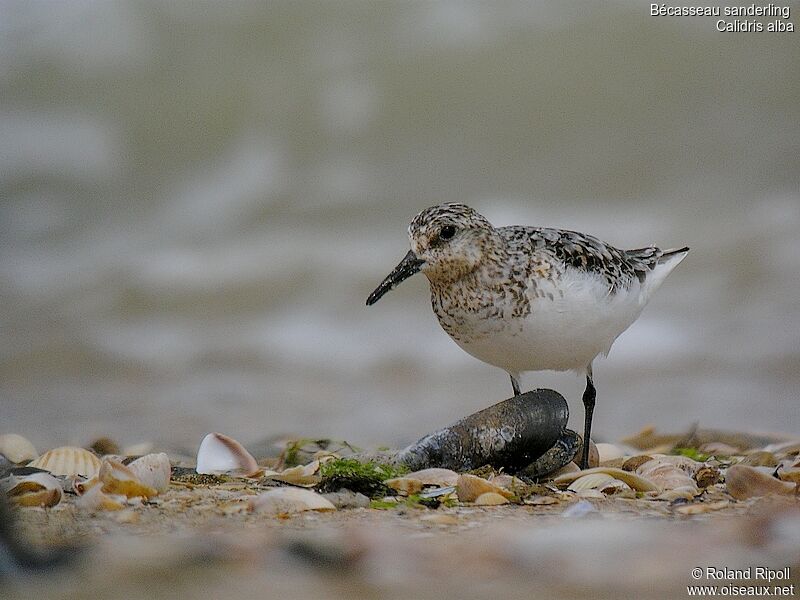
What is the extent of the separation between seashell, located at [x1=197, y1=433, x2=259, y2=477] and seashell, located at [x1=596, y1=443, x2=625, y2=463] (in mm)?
1287

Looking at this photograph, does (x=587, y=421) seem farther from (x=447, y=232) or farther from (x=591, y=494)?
(x=447, y=232)

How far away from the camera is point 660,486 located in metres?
2.96

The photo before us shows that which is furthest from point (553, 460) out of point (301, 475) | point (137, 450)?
point (137, 450)

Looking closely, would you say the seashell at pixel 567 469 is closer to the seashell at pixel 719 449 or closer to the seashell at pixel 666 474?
the seashell at pixel 666 474

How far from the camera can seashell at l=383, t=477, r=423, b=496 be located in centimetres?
288

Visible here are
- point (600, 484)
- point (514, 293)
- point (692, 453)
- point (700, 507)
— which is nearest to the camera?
point (700, 507)

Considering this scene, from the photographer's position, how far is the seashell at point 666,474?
2.97m

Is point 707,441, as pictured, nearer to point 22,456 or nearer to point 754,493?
point 754,493

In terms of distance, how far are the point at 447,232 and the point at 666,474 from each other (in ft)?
3.47

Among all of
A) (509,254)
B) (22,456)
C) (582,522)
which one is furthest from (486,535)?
(22,456)

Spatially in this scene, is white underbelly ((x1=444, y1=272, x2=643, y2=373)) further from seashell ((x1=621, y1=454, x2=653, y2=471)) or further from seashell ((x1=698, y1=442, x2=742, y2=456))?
seashell ((x1=698, y1=442, x2=742, y2=456))

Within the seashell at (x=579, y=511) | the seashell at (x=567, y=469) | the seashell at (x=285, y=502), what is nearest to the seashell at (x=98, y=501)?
the seashell at (x=285, y=502)

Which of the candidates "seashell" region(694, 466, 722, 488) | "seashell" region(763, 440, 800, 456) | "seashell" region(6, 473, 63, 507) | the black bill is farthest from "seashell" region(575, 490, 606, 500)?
"seashell" region(6, 473, 63, 507)

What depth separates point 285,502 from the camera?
2598mm
